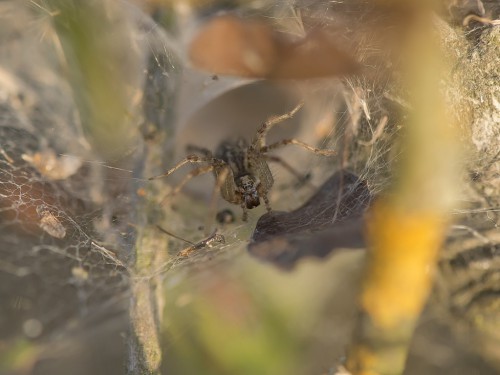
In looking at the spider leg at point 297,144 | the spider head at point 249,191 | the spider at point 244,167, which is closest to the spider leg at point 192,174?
the spider at point 244,167

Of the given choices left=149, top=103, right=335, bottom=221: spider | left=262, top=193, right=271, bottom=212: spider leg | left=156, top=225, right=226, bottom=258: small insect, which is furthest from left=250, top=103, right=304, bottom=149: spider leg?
left=156, top=225, right=226, bottom=258: small insect

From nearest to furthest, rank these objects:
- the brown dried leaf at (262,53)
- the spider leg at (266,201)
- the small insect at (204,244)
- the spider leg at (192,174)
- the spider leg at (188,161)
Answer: the brown dried leaf at (262,53)
the small insect at (204,244)
the spider leg at (266,201)
the spider leg at (188,161)
the spider leg at (192,174)

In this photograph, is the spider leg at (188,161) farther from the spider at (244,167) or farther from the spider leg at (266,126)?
the spider leg at (266,126)

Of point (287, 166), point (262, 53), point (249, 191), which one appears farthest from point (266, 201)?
point (262, 53)

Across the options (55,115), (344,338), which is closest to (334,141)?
(344,338)

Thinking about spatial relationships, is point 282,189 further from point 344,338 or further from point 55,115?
point 55,115

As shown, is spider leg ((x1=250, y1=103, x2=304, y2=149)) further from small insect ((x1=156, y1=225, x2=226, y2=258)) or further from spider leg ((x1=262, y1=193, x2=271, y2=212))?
small insect ((x1=156, y1=225, x2=226, y2=258))
